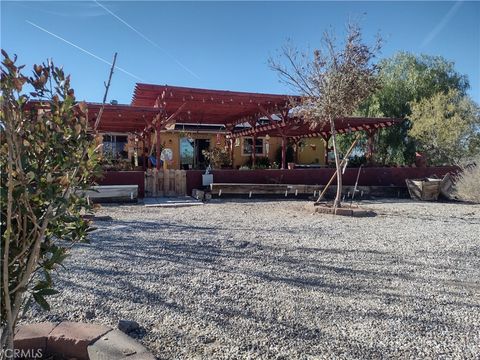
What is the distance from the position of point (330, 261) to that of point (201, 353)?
2644 mm

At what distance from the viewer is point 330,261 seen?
183 inches

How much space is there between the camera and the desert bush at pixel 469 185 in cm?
1221

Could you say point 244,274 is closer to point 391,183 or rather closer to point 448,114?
point 391,183

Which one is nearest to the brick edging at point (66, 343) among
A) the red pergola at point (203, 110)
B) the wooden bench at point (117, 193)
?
the wooden bench at point (117, 193)

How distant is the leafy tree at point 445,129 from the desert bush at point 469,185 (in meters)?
6.54

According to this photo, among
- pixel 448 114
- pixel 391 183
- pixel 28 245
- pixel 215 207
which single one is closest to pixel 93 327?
pixel 28 245

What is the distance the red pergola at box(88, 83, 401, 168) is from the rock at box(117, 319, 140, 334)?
9.14 meters

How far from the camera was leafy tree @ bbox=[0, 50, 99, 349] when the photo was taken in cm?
158

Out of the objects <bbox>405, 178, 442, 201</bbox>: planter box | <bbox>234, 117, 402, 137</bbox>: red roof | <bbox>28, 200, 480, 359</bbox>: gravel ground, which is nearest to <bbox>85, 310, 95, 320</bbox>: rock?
<bbox>28, 200, 480, 359</bbox>: gravel ground

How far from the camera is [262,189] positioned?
13141 millimetres

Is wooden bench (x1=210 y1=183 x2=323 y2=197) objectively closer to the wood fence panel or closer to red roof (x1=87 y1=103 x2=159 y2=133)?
the wood fence panel

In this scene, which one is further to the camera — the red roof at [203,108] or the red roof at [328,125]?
the red roof at [328,125]

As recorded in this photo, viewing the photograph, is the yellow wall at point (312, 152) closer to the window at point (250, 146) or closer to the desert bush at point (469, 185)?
the window at point (250, 146)

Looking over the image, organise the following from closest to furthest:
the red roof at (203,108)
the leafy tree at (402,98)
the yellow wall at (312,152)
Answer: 1. the red roof at (203,108)
2. the leafy tree at (402,98)
3. the yellow wall at (312,152)
